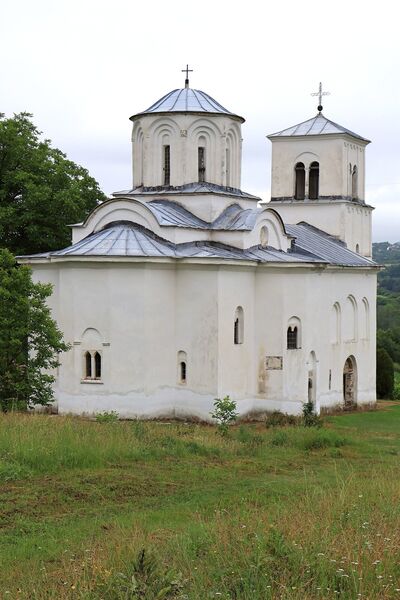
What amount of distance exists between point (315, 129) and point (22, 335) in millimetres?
15493

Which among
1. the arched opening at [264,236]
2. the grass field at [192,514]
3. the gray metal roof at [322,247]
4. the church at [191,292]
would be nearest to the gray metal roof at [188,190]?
the church at [191,292]

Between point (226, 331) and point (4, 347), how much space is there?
241 inches

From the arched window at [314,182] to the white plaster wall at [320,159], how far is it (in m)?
0.24

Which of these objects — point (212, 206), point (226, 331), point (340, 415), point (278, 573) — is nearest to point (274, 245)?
point (212, 206)

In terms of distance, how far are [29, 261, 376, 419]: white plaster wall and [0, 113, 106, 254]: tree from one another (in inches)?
218

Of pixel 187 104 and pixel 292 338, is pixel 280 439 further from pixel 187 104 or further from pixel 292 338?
pixel 187 104

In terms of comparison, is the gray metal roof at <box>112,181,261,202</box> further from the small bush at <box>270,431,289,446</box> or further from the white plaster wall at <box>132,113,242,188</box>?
the small bush at <box>270,431,289,446</box>

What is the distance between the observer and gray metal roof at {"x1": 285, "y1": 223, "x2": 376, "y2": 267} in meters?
28.2

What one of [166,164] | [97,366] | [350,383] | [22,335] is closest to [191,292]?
[97,366]

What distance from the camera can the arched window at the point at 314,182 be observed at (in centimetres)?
3178

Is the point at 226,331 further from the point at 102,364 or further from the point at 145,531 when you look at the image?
the point at 145,531

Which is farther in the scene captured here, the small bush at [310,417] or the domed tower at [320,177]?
the domed tower at [320,177]

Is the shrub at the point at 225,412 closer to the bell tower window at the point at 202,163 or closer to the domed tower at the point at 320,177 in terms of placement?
the bell tower window at the point at 202,163

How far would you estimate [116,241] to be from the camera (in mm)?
23469
